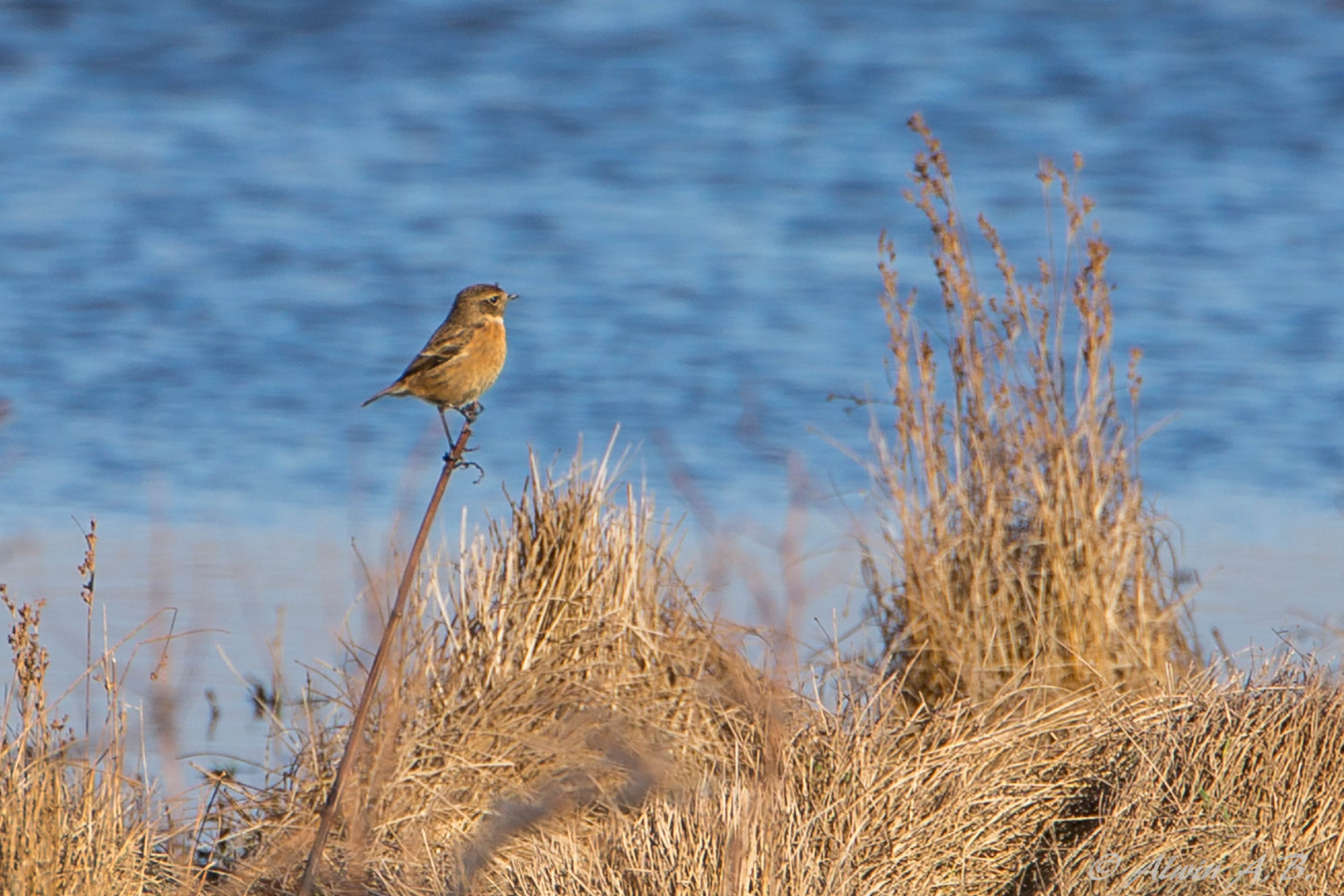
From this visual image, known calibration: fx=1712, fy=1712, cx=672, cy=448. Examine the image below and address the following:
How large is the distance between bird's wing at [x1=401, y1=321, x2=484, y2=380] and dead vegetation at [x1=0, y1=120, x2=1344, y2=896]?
0.53 m

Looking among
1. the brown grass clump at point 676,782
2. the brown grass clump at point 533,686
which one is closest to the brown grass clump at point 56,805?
the brown grass clump at point 676,782

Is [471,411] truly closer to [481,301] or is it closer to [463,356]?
[463,356]

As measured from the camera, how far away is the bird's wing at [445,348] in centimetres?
446

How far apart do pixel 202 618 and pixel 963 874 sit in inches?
67.7

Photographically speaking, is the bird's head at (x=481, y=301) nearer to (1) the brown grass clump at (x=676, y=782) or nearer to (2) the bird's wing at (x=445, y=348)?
(2) the bird's wing at (x=445, y=348)

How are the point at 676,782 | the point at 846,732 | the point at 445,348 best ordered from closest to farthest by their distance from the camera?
1. the point at 676,782
2. the point at 846,732
3. the point at 445,348

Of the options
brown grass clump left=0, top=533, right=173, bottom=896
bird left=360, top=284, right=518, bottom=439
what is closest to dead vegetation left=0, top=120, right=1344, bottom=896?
brown grass clump left=0, top=533, right=173, bottom=896

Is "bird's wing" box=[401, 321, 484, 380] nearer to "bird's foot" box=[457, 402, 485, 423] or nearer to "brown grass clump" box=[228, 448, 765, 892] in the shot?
"brown grass clump" box=[228, 448, 765, 892]

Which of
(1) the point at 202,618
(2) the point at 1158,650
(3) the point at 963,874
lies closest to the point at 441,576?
(1) the point at 202,618

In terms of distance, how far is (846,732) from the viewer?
4.05m

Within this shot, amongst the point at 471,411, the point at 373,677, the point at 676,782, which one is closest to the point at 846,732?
the point at 676,782

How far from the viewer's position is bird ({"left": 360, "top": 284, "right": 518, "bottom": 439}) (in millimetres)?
4480

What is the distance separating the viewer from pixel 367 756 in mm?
4066

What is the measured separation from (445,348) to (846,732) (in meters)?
1.43
